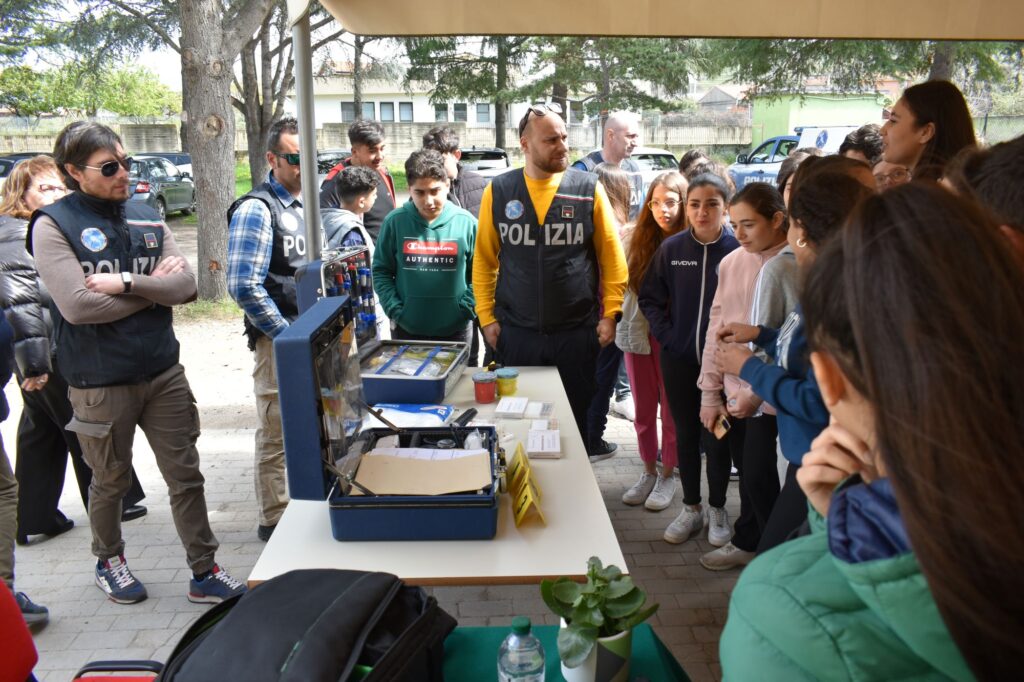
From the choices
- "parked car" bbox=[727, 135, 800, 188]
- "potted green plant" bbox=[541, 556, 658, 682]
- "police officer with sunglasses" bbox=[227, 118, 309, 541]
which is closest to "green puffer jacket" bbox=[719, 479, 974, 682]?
"potted green plant" bbox=[541, 556, 658, 682]

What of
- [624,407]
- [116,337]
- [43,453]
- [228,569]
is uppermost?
[116,337]

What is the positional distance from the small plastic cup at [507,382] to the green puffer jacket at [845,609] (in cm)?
190

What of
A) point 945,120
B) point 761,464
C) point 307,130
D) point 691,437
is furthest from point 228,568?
point 945,120

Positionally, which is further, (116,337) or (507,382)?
(507,382)

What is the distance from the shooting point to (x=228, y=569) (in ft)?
10.4

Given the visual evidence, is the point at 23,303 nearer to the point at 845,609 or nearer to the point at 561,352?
the point at 561,352

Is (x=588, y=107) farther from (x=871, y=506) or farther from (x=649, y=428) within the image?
(x=871, y=506)

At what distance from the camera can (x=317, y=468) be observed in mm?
1674

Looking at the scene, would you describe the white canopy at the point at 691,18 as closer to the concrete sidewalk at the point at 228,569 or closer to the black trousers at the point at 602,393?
the black trousers at the point at 602,393

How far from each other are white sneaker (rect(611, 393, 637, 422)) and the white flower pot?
3.63m

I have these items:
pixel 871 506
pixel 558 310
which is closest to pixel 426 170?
pixel 558 310

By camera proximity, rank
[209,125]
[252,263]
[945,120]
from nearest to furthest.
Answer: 1. [945,120]
2. [252,263]
3. [209,125]

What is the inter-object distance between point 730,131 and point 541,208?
2843cm

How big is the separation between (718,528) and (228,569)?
226 cm
